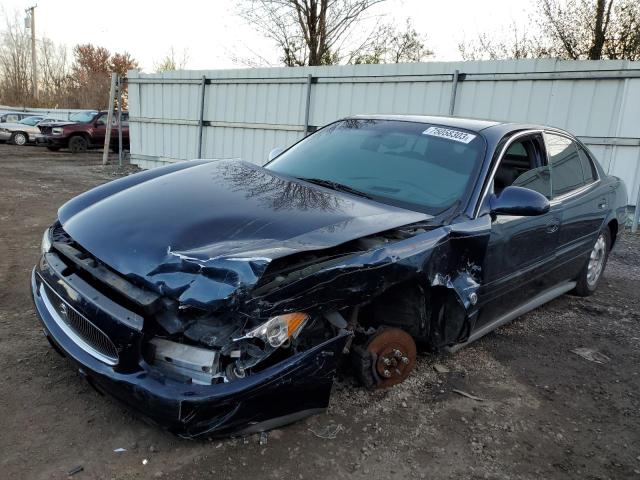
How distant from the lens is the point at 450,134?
3.37m

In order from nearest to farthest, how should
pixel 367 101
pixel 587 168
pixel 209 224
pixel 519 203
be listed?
pixel 209 224, pixel 519 203, pixel 587 168, pixel 367 101

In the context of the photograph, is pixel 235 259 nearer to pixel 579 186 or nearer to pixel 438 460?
pixel 438 460

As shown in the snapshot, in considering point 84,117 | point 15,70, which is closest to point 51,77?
point 15,70

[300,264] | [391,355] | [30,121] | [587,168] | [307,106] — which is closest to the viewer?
[300,264]

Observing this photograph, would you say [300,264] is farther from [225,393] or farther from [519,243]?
[519,243]

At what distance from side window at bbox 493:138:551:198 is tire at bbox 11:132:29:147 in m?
21.9

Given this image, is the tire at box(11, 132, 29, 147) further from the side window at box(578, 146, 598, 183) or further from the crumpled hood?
the side window at box(578, 146, 598, 183)

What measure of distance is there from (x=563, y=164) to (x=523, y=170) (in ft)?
2.04

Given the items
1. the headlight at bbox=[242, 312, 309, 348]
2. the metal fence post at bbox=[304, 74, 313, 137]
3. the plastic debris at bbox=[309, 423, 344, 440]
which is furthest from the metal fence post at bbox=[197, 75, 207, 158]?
the headlight at bbox=[242, 312, 309, 348]

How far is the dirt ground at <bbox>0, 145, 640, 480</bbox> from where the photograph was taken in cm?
216

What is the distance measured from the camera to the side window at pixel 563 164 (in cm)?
379

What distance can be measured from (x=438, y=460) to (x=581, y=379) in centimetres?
147

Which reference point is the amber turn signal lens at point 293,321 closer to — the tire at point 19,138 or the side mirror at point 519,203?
the side mirror at point 519,203

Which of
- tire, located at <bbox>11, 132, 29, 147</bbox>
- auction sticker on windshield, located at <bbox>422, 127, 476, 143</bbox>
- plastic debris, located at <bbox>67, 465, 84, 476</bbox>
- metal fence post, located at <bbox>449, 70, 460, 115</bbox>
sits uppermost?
metal fence post, located at <bbox>449, 70, 460, 115</bbox>
